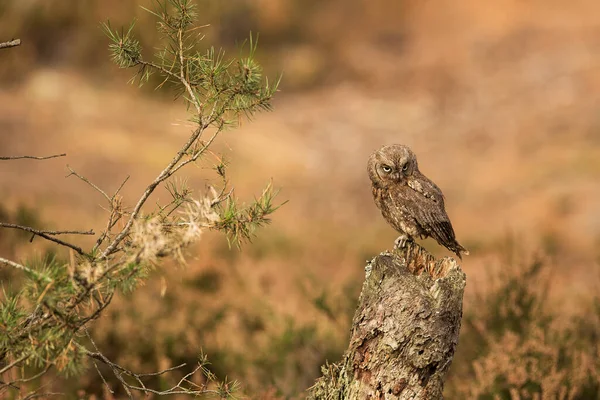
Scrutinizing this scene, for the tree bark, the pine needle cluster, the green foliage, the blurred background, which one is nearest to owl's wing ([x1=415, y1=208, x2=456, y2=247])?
the tree bark

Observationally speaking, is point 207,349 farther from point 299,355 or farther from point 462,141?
point 462,141

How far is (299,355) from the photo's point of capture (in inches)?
240

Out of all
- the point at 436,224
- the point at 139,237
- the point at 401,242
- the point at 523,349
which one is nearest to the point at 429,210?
the point at 436,224

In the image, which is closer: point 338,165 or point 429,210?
point 429,210

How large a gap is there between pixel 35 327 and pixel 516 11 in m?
17.6

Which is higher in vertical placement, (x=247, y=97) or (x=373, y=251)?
(x=373, y=251)

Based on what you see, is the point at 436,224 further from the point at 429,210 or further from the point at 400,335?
the point at 400,335

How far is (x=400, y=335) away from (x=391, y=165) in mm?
919

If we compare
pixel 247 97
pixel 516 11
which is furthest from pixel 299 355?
pixel 516 11

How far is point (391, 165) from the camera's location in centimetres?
374

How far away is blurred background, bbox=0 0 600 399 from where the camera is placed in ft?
20.2

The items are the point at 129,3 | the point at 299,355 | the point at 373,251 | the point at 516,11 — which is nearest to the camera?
the point at 299,355

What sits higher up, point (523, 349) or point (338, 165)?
point (338, 165)

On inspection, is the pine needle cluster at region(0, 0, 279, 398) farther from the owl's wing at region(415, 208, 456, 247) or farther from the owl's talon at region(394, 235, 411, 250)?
the owl's wing at region(415, 208, 456, 247)
